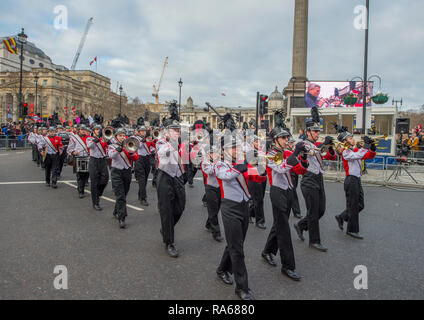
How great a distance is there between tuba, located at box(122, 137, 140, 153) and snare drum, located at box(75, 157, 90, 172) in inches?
103

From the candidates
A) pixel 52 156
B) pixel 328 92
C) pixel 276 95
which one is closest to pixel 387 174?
pixel 52 156

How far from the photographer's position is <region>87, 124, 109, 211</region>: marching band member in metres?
7.18

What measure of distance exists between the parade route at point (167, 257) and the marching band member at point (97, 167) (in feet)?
1.43

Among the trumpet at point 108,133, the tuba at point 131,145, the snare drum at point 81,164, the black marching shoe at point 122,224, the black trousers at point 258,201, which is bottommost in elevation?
the black marching shoe at point 122,224

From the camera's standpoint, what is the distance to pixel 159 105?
14325 centimetres

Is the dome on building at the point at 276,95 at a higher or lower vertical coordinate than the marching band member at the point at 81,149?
higher

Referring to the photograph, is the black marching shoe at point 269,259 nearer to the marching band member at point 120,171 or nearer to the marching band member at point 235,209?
the marching band member at point 235,209

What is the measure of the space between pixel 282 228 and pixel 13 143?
26711 mm

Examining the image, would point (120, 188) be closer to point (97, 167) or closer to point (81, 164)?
point (97, 167)

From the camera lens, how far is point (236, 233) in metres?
3.34

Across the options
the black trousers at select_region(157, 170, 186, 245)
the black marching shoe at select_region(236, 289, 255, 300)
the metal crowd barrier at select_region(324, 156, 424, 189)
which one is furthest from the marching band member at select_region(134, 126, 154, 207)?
the metal crowd barrier at select_region(324, 156, 424, 189)

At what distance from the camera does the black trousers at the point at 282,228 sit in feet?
12.9

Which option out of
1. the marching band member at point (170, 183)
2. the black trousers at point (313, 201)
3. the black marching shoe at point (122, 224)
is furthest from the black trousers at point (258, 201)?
the black marching shoe at point (122, 224)

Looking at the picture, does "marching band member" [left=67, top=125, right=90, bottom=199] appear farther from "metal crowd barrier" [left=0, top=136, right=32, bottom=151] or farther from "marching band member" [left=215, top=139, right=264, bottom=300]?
"metal crowd barrier" [left=0, top=136, right=32, bottom=151]
